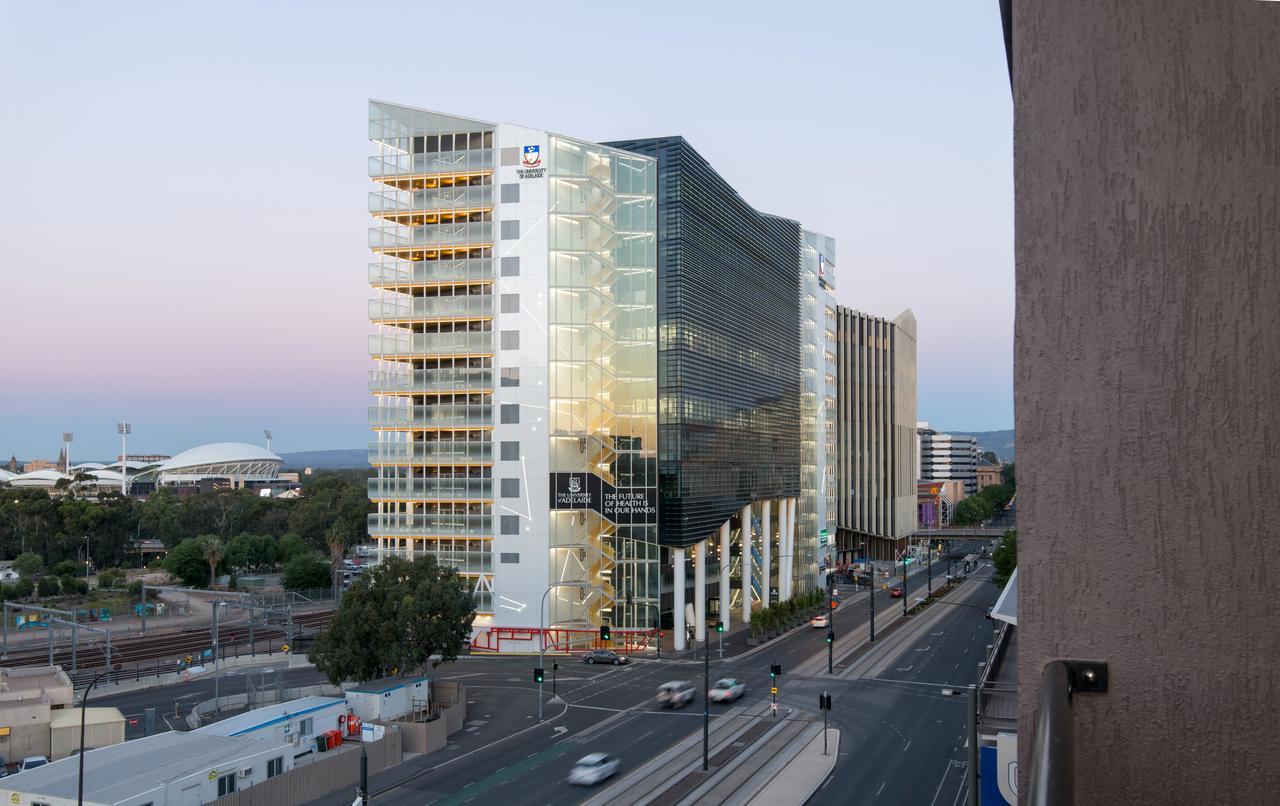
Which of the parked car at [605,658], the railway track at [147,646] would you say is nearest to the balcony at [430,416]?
the railway track at [147,646]

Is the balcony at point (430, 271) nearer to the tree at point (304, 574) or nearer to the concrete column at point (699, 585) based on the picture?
the concrete column at point (699, 585)

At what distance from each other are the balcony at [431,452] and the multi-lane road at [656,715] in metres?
15.7

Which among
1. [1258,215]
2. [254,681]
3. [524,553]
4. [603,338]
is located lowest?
[254,681]

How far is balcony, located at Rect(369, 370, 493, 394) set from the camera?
254ft

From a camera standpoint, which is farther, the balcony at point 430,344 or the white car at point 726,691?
the balcony at point 430,344

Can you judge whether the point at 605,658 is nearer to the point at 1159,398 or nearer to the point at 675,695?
the point at 675,695

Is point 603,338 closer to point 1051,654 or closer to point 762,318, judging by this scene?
point 762,318

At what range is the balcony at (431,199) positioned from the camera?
77.6 meters

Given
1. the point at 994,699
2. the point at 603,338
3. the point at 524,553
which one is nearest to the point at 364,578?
the point at 524,553

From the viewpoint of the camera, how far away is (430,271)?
7869cm

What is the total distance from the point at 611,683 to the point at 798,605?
3124 centimetres

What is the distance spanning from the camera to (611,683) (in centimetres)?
6188

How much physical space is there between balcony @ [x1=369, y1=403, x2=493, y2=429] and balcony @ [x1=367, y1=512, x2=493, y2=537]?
7.31 meters

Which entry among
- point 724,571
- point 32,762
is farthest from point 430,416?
point 32,762
